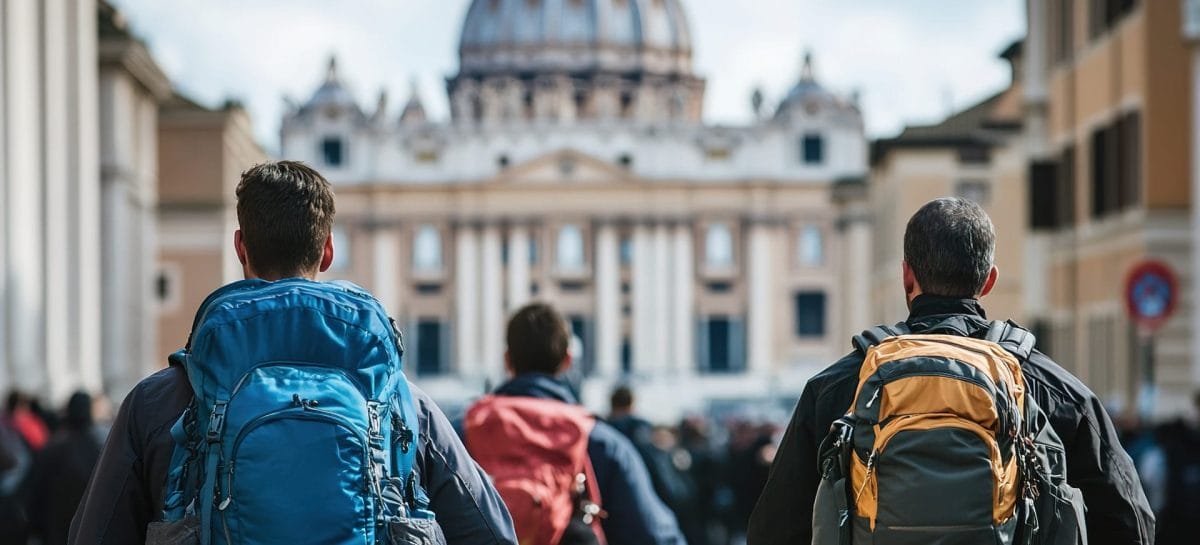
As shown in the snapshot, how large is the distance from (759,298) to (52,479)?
105 metres

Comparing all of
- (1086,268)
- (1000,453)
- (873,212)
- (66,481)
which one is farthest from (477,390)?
(1000,453)

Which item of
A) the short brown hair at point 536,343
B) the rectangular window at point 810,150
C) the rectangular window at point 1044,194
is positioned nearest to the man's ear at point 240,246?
the short brown hair at point 536,343

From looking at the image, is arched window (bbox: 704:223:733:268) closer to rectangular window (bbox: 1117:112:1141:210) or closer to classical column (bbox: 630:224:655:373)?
classical column (bbox: 630:224:655:373)

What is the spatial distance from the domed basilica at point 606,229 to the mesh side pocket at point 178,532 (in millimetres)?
108380

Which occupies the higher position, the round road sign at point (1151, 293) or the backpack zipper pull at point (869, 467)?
the round road sign at point (1151, 293)

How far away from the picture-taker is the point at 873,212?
64875 mm

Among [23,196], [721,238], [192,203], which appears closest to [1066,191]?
[23,196]

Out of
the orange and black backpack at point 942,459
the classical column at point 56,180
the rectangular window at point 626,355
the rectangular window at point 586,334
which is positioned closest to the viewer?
the orange and black backpack at point 942,459

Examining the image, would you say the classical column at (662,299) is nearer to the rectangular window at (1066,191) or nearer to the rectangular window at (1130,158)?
the rectangular window at (1066,191)

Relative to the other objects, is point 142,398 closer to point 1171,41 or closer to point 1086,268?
point 1171,41

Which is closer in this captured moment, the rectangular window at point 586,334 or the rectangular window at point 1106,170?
the rectangular window at point 1106,170

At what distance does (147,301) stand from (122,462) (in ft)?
126

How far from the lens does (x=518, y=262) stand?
115 meters

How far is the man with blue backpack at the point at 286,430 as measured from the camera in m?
3.76
